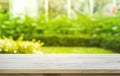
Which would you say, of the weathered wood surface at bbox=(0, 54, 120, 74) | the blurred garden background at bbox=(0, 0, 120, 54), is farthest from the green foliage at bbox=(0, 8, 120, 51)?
the weathered wood surface at bbox=(0, 54, 120, 74)

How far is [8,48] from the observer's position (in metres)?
4.53

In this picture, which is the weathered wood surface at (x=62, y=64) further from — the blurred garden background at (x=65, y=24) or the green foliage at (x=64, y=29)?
the green foliage at (x=64, y=29)

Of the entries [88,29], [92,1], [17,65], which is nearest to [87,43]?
[88,29]

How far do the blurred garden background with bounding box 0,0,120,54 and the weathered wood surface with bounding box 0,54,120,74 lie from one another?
19.5ft

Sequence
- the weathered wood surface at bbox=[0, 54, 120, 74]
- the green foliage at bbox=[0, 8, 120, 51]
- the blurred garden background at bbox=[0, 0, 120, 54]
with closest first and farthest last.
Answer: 1. the weathered wood surface at bbox=[0, 54, 120, 74]
2. the blurred garden background at bbox=[0, 0, 120, 54]
3. the green foliage at bbox=[0, 8, 120, 51]

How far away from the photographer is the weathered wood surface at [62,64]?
1.69 m

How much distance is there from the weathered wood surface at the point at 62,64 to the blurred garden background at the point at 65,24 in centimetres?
593

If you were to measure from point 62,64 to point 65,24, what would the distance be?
784cm

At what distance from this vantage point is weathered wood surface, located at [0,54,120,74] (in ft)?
5.54

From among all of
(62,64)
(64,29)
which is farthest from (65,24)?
(62,64)

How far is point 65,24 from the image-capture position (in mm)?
9648

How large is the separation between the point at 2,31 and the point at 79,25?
228cm

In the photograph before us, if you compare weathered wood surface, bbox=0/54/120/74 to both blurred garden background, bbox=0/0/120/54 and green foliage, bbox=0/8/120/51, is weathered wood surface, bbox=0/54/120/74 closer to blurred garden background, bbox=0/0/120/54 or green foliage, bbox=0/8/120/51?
blurred garden background, bbox=0/0/120/54

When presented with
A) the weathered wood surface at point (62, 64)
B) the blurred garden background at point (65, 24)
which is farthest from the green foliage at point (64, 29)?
the weathered wood surface at point (62, 64)
